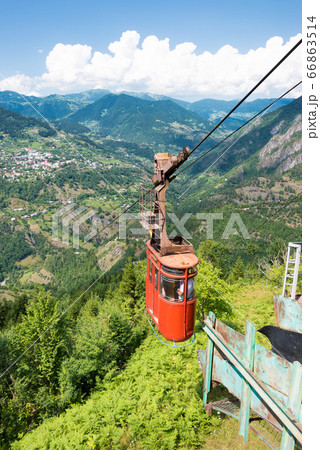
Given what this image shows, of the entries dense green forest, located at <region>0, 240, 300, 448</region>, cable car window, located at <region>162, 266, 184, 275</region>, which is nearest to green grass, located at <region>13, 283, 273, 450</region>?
dense green forest, located at <region>0, 240, 300, 448</region>

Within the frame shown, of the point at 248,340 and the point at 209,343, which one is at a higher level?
the point at 248,340

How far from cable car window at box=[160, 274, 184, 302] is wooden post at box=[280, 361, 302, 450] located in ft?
17.9

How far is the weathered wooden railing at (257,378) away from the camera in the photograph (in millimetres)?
4078

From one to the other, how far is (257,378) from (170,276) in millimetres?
4845

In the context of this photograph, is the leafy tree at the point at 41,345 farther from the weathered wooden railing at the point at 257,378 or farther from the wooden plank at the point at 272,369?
the wooden plank at the point at 272,369

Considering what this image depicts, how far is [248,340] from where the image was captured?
5.23 metres

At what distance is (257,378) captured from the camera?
16.2ft

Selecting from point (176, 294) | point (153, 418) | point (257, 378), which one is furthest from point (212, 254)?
point (257, 378)

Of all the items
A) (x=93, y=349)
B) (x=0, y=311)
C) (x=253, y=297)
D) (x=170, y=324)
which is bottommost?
(x=0, y=311)

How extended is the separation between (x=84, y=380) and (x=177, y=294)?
14.7m

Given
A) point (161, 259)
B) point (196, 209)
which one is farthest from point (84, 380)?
point (196, 209)

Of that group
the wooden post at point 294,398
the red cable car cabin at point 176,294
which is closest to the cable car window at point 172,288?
the red cable car cabin at point 176,294

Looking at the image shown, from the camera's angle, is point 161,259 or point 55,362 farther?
point 55,362

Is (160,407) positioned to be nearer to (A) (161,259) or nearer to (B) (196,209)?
(A) (161,259)
